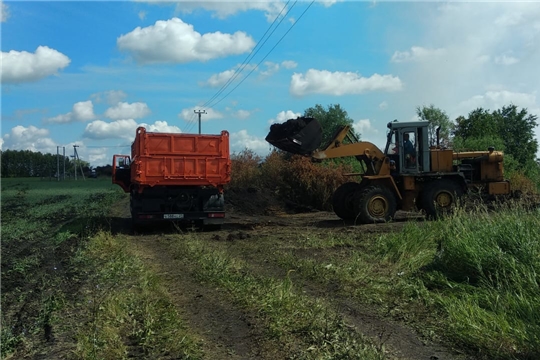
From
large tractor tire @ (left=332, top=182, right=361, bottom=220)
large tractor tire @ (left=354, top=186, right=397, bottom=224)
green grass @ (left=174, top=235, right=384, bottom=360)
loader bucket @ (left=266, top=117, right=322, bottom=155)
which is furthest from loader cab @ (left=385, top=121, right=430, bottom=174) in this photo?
green grass @ (left=174, top=235, right=384, bottom=360)

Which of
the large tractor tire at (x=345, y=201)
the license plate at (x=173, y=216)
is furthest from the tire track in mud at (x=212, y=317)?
the large tractor tire at (x=345, y=201)

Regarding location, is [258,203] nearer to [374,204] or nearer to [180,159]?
[374,204]

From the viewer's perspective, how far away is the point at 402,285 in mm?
7613

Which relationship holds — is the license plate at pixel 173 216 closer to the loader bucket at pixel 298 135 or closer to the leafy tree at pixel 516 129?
the loader bucket at pixel 298 135

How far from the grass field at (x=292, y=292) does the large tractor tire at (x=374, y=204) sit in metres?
3.70

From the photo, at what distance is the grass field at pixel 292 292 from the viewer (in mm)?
5223

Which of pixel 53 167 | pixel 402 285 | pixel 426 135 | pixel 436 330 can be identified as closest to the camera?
pixel 436 330

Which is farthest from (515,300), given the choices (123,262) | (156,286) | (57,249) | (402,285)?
(57,249)

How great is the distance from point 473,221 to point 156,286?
575cm

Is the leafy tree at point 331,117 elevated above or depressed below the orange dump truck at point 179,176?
above

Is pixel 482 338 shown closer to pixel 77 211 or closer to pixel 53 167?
pixel 77 211

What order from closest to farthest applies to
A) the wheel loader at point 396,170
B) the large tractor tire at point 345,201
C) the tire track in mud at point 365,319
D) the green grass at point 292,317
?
the green grass at point 292,317, the tire track in mud at point 365,319, the wheel loader at point 396,170, the large tractor tire at point 345,201

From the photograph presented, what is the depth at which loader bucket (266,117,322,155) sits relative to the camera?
15.1 metres

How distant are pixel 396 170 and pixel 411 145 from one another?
93 cm
